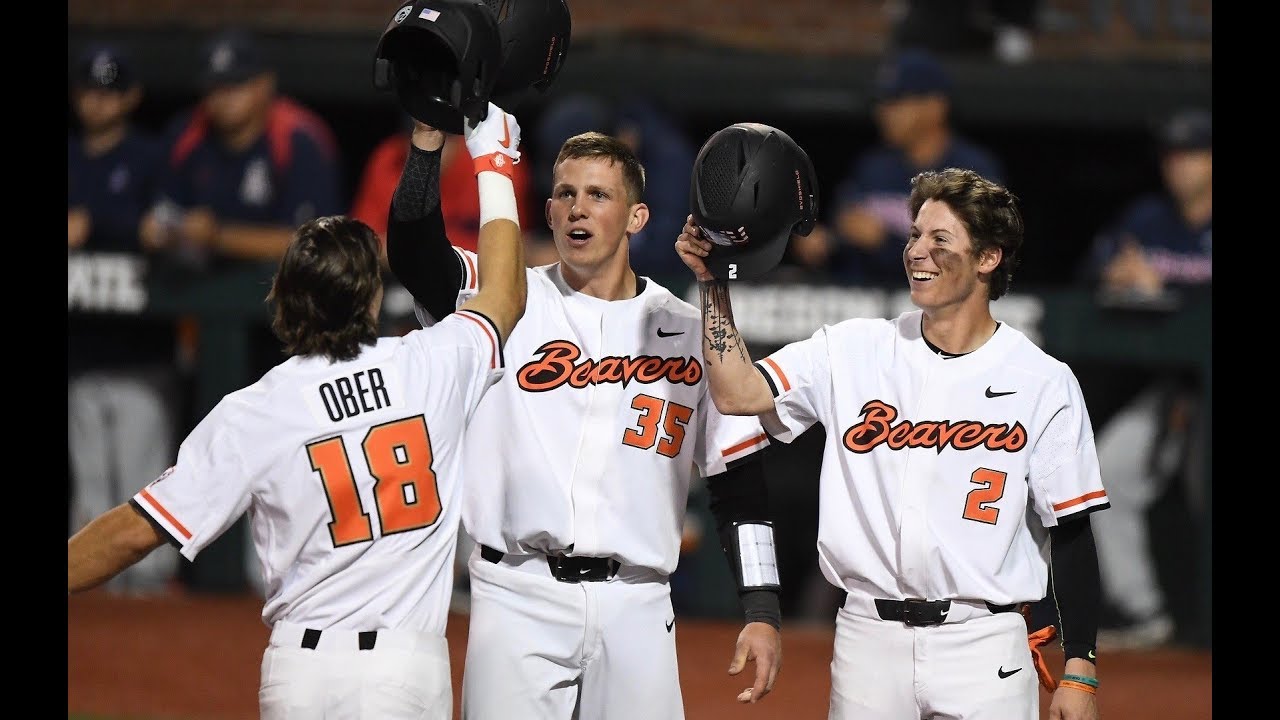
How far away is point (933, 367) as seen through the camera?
362 cm

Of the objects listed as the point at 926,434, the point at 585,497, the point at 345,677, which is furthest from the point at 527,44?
the point at 345,677

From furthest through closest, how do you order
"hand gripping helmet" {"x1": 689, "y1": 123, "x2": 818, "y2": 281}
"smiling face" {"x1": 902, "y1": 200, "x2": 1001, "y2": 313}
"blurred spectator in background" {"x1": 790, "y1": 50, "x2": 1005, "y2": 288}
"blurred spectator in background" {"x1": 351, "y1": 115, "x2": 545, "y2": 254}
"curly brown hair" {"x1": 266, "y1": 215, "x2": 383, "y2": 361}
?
"blurred spectator in background" {"x1": 351, "y1": 115, "x2": 545, "y2": 254}, "blurred spectator in background" {"x1": 790, "y1": 50, "x2": 1005, "y2": 288}, "smiling face" {"x1": 902, "y1": 200, "x2": 1001, "y2": 313}, "hand gripping helmet" {"x1": 689, "y1": 123, "x2": 818, "y2": 281}, "curly brown hair" {"x1": 266, "y1": 215, "x2": 383, "y2": 361}

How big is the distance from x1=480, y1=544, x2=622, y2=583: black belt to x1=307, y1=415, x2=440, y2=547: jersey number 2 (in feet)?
1.30

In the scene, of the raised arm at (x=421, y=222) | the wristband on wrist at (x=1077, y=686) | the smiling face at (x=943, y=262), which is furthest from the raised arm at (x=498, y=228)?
the wristband on wrist at (x=1077, y=686)

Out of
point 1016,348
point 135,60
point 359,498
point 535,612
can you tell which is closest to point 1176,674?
point 1016,348

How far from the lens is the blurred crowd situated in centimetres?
698

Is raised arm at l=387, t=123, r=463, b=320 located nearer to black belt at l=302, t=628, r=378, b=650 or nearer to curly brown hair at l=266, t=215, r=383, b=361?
curly brown hair at l=266, t=215, r=383, b=361

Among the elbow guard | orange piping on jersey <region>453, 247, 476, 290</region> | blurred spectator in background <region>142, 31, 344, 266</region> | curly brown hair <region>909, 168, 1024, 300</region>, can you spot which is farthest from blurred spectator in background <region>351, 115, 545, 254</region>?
curly brown hair <region>909, 168, 1024, 300</region>

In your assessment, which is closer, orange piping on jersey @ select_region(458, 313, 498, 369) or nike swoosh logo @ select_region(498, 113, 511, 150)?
orange piping on jersey @ select_region(458, 313, 498, 369)

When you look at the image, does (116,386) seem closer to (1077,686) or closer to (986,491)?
(986,491)

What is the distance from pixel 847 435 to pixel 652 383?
50 cm

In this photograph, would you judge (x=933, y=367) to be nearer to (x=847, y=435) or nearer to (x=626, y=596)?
(x=847, y=435)

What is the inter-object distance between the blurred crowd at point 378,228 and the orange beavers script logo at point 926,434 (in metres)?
3.43

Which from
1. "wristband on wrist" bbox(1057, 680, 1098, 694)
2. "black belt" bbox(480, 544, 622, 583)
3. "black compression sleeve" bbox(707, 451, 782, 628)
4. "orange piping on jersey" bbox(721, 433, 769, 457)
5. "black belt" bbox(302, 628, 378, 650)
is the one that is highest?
"orange piping on jersey" bbox(721, 433, 769, 457)
